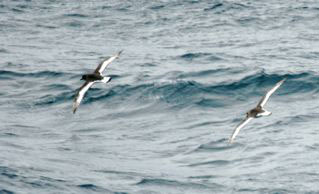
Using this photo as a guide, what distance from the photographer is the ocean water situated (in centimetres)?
2134

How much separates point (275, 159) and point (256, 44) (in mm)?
14489

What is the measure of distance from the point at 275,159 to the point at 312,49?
13.0m

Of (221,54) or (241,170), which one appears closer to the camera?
(241,170)

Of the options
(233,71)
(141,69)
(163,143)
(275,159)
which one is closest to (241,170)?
(275,159)

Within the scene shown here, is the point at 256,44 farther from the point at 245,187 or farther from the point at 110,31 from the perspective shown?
the point at 245,187

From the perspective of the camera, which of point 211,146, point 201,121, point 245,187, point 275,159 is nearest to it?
point 245,187

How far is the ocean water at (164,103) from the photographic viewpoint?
840 inches

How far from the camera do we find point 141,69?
3209 cm

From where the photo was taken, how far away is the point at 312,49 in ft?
112

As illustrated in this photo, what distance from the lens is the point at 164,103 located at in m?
27.7

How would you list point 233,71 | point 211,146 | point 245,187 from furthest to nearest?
point 233,71, point 211,146, point 245,187

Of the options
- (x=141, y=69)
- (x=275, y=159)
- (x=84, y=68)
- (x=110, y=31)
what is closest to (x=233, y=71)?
(x=141, y=69)

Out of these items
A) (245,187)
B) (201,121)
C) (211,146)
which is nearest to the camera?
(245,187)

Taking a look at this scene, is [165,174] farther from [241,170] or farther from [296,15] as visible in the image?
[296,15]
